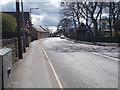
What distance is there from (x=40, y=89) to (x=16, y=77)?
2559 mm

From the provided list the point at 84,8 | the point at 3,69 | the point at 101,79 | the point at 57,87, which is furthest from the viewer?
the point at 84,8

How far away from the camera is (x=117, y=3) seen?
178 feet

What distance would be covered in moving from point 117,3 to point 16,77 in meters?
46.4

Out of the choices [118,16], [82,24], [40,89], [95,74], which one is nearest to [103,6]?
[118,16]

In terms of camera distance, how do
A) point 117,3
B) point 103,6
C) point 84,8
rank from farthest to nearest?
point 84,8 → point 103,6 → point 117,3

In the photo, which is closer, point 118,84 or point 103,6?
point 118,84

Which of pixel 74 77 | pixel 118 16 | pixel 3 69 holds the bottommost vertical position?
pixel 74 77

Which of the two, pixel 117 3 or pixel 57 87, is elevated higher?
pixel 117 3

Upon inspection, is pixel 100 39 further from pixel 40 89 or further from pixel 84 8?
pixel 40 89

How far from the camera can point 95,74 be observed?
11.7 m

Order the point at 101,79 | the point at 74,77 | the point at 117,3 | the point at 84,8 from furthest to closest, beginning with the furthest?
A: the point at 84,8 → the point at 117,3 → the point at 74,77 → the point at 101,79

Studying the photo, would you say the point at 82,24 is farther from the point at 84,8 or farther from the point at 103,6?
the point at 103,6

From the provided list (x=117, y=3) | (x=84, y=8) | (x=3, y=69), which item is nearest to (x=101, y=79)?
(x=3, y=69)

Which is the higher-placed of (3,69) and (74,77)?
(3,69)
